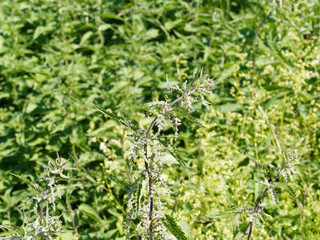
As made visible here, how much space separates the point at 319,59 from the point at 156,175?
2.59m

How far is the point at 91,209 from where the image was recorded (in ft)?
8.58

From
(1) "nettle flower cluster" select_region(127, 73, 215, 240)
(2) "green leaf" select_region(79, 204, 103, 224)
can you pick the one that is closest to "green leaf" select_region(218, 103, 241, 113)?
(2) "green leaf" select_region(79, 204, 103, 224)

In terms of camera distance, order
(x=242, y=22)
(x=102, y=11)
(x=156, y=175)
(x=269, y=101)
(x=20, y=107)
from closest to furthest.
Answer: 1. (x=156, y=175)
2. (x=269, y=101)
3. (x=20, y=107)
4. (x=242, y=22)
5. (x=102, y=11)

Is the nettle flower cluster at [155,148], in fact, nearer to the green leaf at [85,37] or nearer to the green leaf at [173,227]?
the green leaf at [173,227]

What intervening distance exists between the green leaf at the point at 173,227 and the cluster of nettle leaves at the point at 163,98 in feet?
2.73

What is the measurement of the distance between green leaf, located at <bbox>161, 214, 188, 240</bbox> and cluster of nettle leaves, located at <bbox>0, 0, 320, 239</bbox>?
834 millimetres

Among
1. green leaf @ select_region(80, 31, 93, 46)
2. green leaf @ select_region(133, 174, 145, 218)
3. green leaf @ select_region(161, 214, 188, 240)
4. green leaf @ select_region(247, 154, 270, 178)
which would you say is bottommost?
green leaf @ select_region(161, 214, 188, 240)

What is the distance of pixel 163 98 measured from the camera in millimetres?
3521

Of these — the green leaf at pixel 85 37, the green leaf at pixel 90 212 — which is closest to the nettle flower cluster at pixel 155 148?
the green leaf at pixel 90 212

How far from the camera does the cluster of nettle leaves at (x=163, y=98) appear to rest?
2.64 m

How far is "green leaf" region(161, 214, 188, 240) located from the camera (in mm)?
1425

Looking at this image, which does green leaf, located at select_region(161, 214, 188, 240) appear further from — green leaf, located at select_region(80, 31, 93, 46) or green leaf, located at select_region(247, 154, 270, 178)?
green leaf, located at select_region(80, 31, 93, 46)

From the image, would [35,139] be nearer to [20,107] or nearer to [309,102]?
[20,107]

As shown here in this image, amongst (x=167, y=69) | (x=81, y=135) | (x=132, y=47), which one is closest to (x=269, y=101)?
(x=167, y=69)
